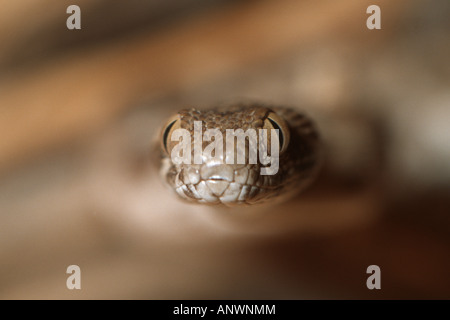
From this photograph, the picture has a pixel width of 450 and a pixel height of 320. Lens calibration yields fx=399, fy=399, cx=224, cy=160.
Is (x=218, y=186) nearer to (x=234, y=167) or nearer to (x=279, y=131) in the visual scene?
(x=234, y=167)

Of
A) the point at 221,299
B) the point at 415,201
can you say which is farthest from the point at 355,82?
the point at 221,299

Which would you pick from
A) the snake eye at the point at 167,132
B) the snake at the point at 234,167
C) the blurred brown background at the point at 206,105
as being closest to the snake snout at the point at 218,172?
the snake at the point at 234,167

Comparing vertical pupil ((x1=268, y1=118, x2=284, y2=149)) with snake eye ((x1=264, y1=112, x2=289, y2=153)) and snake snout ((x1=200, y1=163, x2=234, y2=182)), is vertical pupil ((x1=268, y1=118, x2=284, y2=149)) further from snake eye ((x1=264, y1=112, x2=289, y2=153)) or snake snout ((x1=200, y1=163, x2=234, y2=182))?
snake snout ((x1=200, y1=163, x2=234, y2=182))

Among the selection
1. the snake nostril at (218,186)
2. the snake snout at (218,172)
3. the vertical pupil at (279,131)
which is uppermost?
the vertical pupil at (279,131)

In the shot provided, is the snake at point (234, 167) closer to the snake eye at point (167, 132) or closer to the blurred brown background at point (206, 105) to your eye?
the snake eye at point (167, 132)

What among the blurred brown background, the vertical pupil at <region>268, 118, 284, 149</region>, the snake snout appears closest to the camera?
the snake snout

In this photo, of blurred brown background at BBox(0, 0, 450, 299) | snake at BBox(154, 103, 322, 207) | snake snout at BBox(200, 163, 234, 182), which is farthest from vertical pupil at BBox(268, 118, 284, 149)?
blurred brown background at BBox(0, 0, 450, 299)
